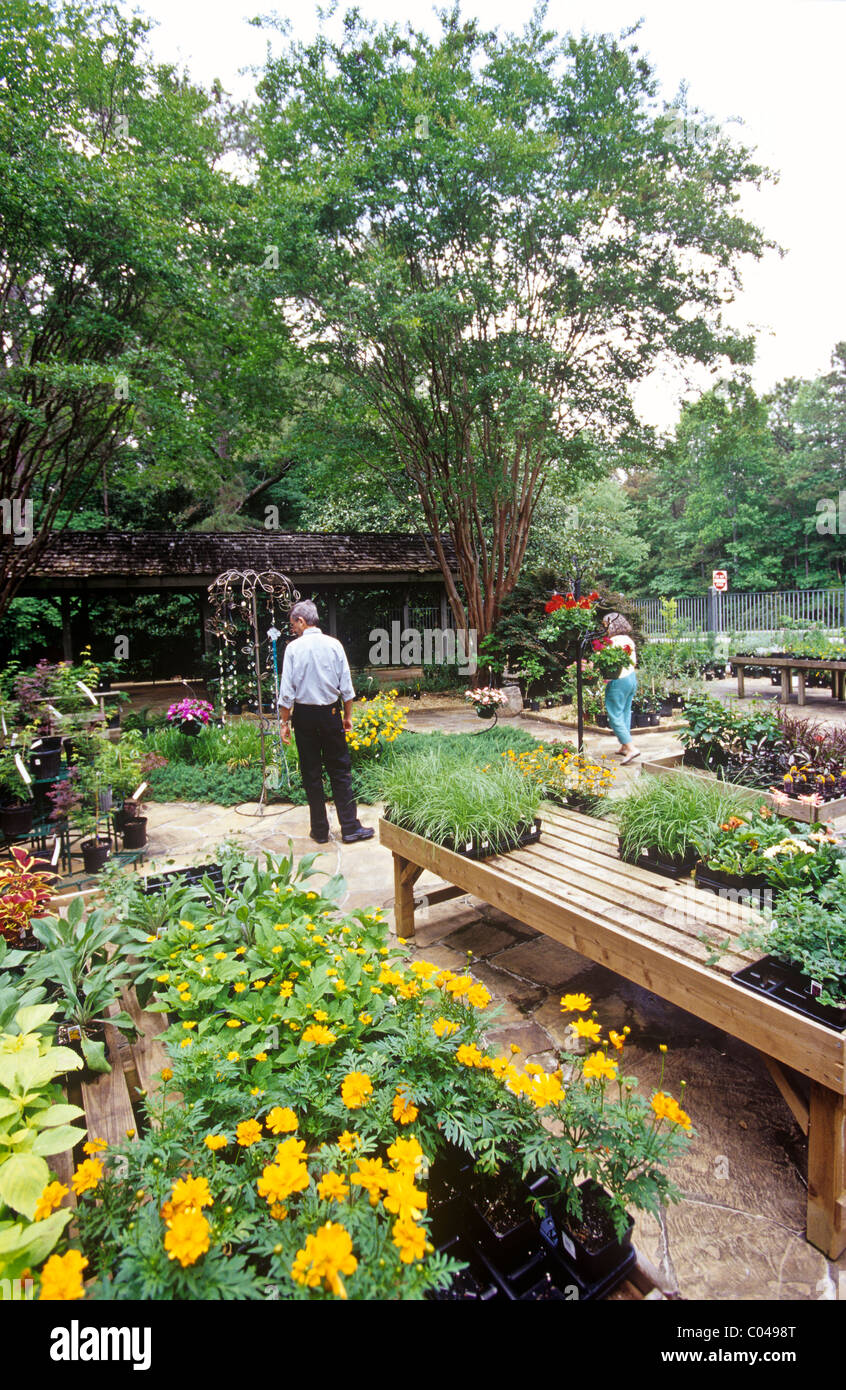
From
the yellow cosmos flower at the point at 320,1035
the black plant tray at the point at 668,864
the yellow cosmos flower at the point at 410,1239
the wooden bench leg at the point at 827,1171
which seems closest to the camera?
the yellow cosmos flower at the point at 410,1239

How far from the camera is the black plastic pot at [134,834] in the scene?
5.64 meters

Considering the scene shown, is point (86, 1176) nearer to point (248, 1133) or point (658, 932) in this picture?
point (248, 1133)

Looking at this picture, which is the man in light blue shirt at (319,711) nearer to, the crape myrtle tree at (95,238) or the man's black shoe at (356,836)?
the man's black shoe at (356,836)

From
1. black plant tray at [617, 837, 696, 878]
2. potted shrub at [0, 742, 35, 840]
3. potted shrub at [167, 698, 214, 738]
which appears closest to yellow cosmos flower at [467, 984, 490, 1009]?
black plant tray at [617, 837, 696, 878]

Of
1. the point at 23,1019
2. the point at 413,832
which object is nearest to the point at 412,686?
the point at 413,832

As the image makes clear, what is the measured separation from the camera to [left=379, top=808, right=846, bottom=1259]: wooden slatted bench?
191 cm

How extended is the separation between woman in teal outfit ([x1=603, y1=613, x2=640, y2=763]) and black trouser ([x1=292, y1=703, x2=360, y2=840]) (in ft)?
10.5

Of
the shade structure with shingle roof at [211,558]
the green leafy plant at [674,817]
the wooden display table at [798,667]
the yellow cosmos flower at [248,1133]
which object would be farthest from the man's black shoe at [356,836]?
the shade structure with shingle roof at [211,558]

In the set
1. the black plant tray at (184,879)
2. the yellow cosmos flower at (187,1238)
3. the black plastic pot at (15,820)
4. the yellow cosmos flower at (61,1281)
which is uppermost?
the yellow cosmos flower at (61,1281)

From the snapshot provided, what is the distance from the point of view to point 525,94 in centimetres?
1084

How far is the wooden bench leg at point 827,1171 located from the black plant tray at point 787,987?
191 millimetres

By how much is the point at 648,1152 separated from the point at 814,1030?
69cm

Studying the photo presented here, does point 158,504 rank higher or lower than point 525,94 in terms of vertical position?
lower
